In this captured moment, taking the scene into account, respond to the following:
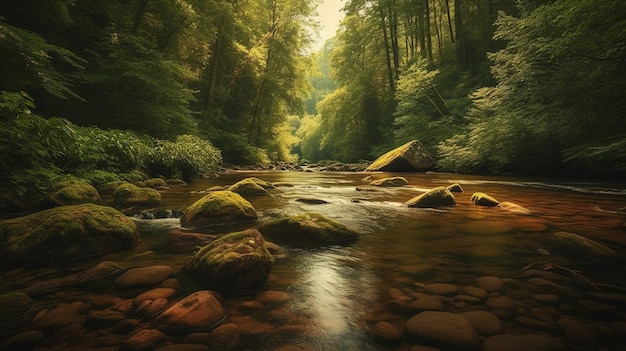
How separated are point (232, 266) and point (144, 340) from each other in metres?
0.77

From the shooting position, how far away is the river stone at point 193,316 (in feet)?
5.79

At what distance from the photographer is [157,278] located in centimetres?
246

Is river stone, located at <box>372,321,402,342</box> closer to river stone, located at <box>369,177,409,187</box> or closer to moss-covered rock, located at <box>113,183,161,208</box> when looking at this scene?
moss-covered rock, located at <box>113,183,161,208</box>

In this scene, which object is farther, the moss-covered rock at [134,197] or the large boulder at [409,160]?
the large boulder at [409,160]

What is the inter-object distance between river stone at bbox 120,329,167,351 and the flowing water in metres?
0.08

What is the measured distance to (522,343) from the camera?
5.28 feet

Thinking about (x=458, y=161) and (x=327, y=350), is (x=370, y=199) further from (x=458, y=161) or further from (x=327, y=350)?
(x=458, y=161)

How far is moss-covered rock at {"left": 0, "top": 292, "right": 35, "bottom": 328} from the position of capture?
5.77ft

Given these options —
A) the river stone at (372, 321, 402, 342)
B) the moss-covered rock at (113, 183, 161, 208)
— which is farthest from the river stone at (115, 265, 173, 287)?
the moss-covered rock at (113, 183, 161, 208)

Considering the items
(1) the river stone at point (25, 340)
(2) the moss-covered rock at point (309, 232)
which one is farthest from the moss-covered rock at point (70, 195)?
(1) the river stone at point (25, 340)

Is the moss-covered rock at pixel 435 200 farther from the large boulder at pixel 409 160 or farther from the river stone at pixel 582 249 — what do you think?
the large boulder at pixel 409 160

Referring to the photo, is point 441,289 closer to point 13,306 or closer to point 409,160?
point 13,306

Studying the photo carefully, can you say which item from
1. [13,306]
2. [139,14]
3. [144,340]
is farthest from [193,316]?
[139,14]

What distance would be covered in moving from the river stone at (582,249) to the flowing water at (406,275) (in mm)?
70
